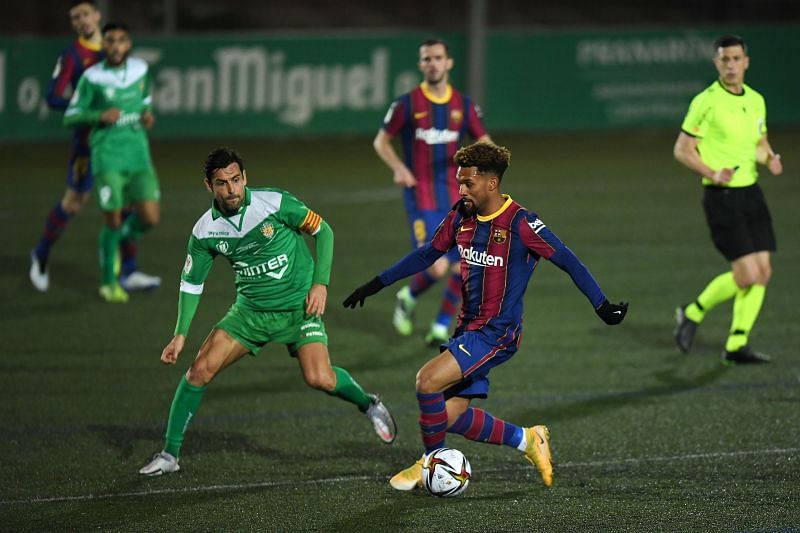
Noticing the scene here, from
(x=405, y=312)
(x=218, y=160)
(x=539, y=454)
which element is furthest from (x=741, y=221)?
(x=218, y=160)

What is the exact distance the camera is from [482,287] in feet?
21.7

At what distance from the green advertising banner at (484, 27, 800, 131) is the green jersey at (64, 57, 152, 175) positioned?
13.5m

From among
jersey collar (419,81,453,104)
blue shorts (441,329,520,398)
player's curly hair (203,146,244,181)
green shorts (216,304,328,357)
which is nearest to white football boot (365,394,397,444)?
green shorts (216,304,328,357)

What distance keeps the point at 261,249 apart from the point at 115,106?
183 inches

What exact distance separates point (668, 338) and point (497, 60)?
14.6 metres

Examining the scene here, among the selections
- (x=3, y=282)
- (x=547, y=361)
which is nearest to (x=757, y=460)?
(x=547, y=361)

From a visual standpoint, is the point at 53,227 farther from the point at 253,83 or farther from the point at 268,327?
the point at 253,83

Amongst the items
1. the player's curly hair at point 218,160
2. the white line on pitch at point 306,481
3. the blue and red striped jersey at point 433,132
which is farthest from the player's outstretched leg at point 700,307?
the player's curly hair at point 218,160

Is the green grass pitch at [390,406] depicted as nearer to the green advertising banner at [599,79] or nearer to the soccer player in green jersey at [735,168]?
the soccer player in green jersey at [735,168]

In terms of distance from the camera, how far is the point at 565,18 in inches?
1248

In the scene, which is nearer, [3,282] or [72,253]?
[3,282]

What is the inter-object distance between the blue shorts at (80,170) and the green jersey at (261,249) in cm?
516

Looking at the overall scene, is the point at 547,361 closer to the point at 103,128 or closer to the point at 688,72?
the point at 103,128

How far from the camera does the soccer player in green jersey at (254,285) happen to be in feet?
23.0
